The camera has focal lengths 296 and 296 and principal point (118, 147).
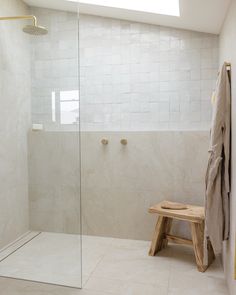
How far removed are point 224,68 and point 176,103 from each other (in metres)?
0.97

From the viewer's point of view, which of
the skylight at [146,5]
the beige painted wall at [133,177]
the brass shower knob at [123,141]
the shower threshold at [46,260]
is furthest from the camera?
the brass shower knob at [123,141]

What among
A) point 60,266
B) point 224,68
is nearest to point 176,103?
point 224,68

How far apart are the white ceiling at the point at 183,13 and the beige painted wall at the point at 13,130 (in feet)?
1.47

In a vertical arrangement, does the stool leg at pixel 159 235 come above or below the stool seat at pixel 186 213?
below

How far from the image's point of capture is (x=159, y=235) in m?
2.71

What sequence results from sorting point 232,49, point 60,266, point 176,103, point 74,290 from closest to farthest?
point 232,49, point 74,290, point 60,266, point 176,103

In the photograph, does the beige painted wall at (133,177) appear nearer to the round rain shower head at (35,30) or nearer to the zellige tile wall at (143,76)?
the zellige tile wall at (143,76)

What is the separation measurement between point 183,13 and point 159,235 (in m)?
1.95

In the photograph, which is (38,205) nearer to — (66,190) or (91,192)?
(66,190)

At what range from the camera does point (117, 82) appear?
317 cm

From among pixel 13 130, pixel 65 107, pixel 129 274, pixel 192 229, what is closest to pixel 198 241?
pixel 192 229

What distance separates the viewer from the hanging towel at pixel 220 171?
209 centimetres

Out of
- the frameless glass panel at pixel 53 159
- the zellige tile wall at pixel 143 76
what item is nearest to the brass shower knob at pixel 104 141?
the zellige tile wall at pixel 143 76

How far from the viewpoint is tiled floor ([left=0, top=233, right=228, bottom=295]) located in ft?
6.97
